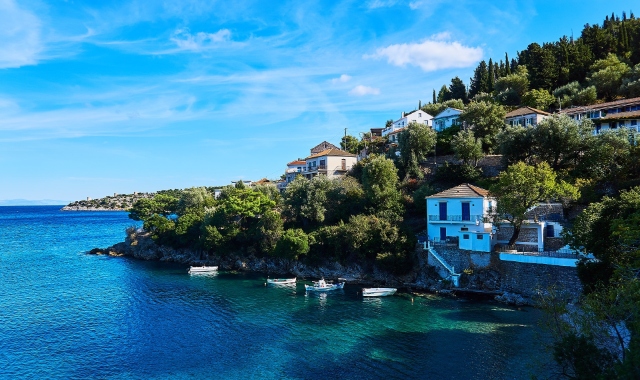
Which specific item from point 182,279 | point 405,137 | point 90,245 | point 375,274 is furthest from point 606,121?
point 90,245

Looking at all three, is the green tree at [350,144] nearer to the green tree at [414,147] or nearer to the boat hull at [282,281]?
the green tree at [414,147]

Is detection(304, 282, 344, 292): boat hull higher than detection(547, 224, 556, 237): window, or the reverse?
detection(547, 224, 556, 237): window

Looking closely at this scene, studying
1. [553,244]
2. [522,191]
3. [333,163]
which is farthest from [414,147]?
[553,244]

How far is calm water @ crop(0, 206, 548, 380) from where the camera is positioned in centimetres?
2302

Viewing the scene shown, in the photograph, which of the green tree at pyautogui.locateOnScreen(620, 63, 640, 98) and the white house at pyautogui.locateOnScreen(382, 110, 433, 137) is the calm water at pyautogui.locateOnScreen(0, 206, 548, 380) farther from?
the green tree at pyautogui.locateOnScreen(620, 63, 640, 98)

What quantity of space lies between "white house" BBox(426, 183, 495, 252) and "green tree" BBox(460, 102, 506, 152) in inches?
769

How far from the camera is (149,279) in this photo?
49.6 m

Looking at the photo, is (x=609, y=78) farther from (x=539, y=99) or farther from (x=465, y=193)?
(x=465, y=193)

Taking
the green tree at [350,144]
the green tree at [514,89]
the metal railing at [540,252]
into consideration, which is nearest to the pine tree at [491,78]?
the green tree at [514,89]

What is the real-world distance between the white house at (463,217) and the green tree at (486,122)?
1952 centimetres

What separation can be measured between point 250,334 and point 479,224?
2389 centimetres

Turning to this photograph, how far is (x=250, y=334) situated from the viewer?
95.1 ft

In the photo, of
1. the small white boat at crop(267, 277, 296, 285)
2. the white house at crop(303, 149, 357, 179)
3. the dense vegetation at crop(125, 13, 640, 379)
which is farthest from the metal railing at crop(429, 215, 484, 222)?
the white house at crop(303, 149, 357, 179)

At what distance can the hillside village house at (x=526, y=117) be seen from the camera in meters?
56.9
